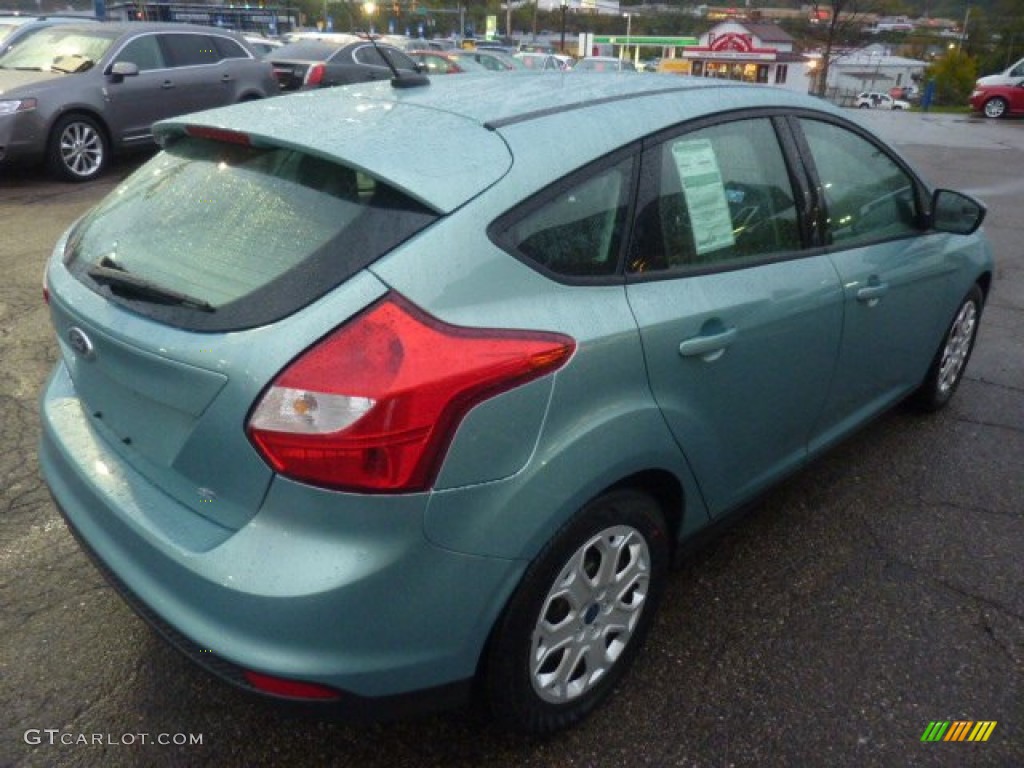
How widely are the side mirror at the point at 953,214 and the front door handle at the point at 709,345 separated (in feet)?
5.38

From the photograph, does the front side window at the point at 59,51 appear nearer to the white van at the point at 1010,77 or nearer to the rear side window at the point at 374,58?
the rear side window at the point at 374,58

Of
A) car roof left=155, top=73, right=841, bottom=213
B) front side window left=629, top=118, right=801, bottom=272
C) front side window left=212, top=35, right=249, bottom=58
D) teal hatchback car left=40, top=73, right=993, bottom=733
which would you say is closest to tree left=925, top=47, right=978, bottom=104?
front side window left=212, top=35, right=249, bottom=58

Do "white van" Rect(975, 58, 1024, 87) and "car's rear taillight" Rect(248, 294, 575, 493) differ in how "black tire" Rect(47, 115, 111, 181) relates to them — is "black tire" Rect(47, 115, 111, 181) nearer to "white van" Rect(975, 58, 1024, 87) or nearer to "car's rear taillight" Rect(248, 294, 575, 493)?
"car's rear taillight" Rect(248, 294, 575, 493)

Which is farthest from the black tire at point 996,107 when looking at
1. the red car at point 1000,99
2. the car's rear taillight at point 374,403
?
the car's rear taillight at point 374,403

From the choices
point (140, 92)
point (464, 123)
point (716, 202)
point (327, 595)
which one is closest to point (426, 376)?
point (327, 595)

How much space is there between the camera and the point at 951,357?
386 cm

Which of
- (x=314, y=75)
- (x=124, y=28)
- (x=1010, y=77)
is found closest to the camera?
(x=124, y=28)

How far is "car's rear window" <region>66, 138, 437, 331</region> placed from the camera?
1661mm

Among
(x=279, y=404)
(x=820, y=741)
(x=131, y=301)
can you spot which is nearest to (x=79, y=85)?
(x=131, y=301)

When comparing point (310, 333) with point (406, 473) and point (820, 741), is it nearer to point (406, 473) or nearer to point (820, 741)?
point (406, 473)

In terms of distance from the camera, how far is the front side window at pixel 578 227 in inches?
70.5

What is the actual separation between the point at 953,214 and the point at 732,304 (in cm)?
167

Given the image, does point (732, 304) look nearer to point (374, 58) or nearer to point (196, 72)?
point (196, 72)

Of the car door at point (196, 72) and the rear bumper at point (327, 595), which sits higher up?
the car door at point (196, 72)
